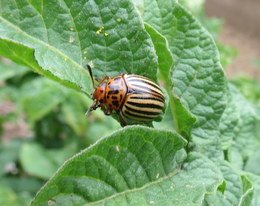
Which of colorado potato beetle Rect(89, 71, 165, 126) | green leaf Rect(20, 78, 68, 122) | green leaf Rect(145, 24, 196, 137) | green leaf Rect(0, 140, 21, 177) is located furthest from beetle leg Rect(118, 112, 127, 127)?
green leaf Rect(0, 140, 21, 177)

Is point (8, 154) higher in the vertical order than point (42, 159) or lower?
lower

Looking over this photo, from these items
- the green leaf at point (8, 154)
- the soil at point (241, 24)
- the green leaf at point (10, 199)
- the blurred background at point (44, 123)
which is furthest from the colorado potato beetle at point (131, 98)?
the soil at point (241, 24)

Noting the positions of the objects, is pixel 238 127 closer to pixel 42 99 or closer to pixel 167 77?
pixel 167 77

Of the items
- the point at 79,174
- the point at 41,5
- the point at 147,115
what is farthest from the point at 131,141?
the point at 41,5

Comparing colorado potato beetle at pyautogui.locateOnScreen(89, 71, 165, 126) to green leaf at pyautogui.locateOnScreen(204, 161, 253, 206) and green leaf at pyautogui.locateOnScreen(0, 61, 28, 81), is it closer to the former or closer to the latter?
green leaf at pyautogui.locateOnScreen(204, 161, 253, 206)

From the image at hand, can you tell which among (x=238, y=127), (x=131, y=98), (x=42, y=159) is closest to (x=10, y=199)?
(x=42, y=159)

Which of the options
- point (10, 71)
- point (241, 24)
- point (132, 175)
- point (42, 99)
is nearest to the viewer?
point (132, 175)
